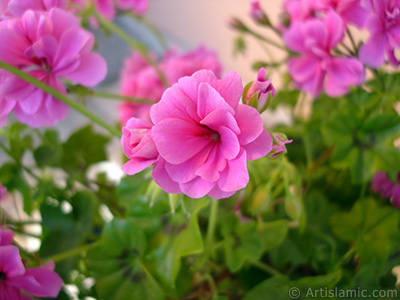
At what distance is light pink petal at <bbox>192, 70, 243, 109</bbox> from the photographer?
17cm

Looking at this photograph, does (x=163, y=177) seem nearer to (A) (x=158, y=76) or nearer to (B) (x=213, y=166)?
(B) (x=213, y=166)

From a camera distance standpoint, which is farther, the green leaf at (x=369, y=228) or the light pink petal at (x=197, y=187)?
the green leaf at (x=369, y=228)

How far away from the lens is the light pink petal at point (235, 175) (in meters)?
0.16

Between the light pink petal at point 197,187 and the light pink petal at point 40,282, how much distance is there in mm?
118

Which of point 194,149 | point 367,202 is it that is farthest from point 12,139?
point 367,202

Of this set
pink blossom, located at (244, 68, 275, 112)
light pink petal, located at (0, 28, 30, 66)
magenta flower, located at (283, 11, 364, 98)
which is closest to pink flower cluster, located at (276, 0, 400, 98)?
magenta flower, located at (283, 11, 364, 98)

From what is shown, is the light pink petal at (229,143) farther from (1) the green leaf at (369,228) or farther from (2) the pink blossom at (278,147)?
(1) the green leaf at (369,228)

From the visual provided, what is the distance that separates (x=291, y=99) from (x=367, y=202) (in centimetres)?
18

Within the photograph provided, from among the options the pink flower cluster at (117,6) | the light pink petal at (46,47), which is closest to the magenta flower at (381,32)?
the light pink petal at (46,47)

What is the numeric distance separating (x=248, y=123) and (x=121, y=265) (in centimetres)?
20

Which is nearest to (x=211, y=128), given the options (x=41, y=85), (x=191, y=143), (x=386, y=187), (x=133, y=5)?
(x=191, y=143)

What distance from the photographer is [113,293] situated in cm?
28

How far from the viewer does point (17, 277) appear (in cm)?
21

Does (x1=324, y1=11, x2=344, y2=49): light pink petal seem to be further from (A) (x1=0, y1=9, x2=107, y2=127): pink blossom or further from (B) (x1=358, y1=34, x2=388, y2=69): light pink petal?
(A) (x1=0, y1=9, x2=107, y2=127): pink blossom
